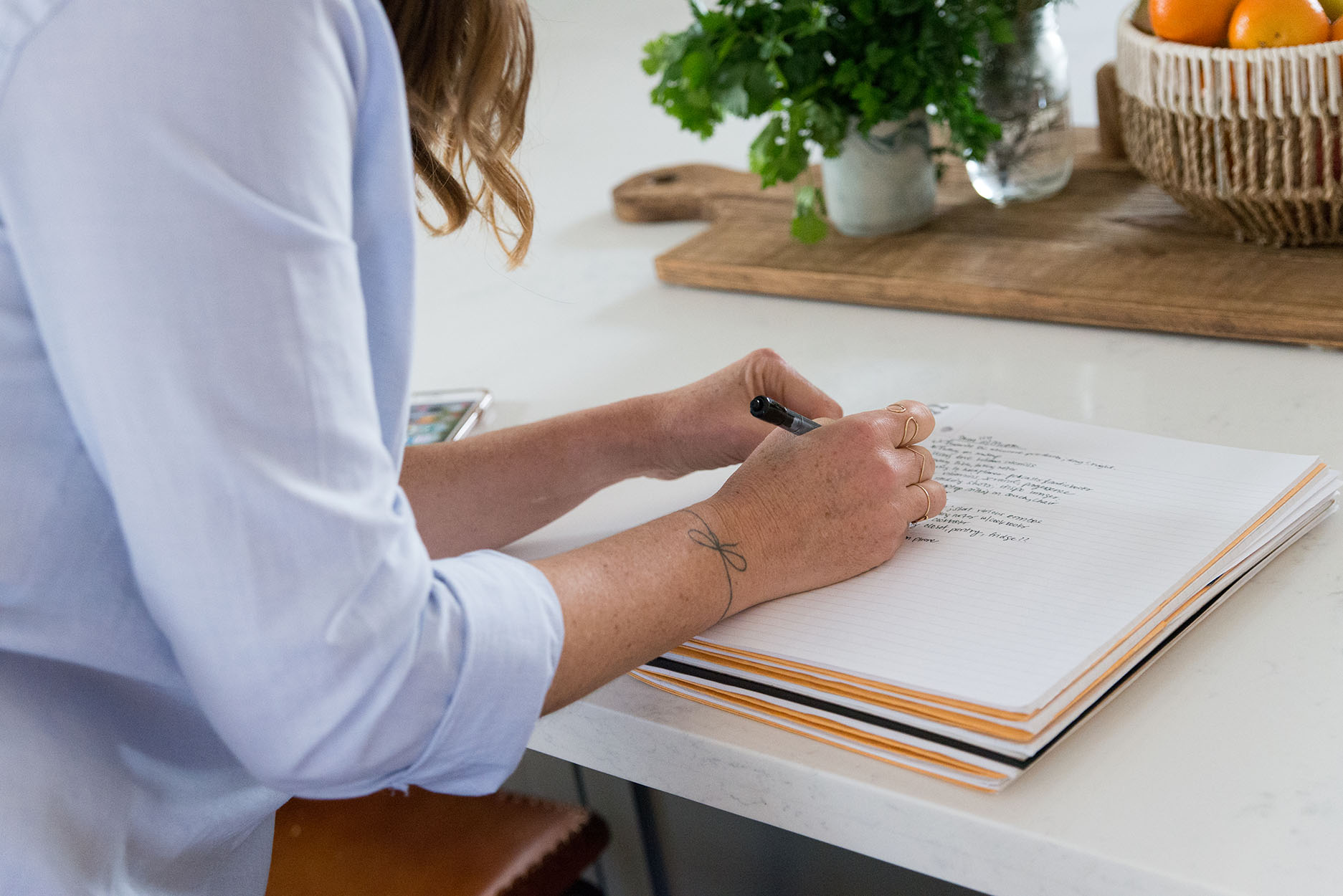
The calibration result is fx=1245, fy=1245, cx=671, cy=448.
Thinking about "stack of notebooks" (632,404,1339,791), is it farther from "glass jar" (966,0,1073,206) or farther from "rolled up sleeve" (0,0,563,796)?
"glass jar" (966,0,1073,206)

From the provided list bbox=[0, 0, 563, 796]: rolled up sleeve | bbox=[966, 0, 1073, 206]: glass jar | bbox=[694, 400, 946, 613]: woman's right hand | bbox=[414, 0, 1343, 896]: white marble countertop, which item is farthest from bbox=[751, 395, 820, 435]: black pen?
bbox=[966, 0, 1073, 206]: glass jar

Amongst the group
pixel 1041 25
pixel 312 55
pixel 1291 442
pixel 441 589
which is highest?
pixel 312 55

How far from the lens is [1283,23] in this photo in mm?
1068

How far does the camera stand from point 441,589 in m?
0.63

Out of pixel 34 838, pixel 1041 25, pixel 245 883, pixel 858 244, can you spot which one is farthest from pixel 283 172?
pixel 1041 25

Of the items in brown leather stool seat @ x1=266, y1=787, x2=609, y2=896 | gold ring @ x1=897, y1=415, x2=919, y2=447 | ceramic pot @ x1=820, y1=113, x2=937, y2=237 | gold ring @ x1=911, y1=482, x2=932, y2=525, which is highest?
ceramic pot @ x1=820, y1=113, x2=937, y2=237

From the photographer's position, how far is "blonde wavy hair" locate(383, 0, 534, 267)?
2.40 feet

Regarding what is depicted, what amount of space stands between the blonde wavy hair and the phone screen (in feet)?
1.02

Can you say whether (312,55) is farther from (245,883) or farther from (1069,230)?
(1069,230)

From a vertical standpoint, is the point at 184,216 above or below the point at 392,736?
above

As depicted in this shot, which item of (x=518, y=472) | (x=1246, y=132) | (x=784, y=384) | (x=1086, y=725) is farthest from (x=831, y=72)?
(x=1086, y=725)

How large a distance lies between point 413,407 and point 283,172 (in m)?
0.73

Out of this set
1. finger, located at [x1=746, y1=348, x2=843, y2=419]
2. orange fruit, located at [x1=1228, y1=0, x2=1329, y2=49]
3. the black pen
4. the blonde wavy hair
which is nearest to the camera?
the blonde wavy hair

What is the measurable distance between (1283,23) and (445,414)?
0.83 meters
